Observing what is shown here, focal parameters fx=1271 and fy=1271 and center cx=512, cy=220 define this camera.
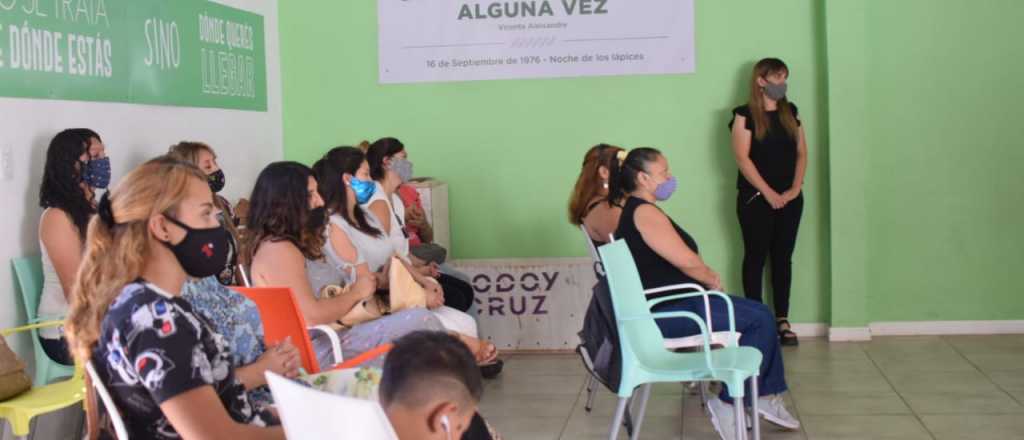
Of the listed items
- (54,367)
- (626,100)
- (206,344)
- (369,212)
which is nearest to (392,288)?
(369,212)

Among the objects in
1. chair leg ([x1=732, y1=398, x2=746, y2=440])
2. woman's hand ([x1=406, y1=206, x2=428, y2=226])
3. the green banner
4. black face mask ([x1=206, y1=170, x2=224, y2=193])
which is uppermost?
the green banner

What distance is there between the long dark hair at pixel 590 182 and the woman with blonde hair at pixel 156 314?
3486mm

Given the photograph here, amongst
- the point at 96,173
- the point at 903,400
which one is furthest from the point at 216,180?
the point at 903,400

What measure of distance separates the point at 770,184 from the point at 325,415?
5576 mm

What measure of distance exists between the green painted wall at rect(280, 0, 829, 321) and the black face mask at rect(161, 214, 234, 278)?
5.21 m

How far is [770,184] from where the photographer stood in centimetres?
763

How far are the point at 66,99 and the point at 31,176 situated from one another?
1.47 ft

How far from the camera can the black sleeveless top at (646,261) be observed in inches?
204

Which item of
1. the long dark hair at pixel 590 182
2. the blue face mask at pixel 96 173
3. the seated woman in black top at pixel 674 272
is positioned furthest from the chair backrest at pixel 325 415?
the long dark hair at pixel 590 182

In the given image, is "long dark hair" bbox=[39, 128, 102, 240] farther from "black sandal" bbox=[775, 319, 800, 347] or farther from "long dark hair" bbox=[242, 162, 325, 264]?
"black sandal" bbox=[775, 319, 800, 347]

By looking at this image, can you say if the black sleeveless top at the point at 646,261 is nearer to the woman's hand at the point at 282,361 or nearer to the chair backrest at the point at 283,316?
the chair backrest at the point at 283,316

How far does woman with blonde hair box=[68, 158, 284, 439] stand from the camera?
8.69ft

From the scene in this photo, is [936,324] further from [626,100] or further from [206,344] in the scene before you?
[206,344]

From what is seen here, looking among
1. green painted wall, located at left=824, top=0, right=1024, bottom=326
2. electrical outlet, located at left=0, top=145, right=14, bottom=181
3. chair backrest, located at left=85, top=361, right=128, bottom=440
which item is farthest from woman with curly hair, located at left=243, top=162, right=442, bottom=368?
green painted wall, located at left=824, top=0, right=1024, bottom=326
